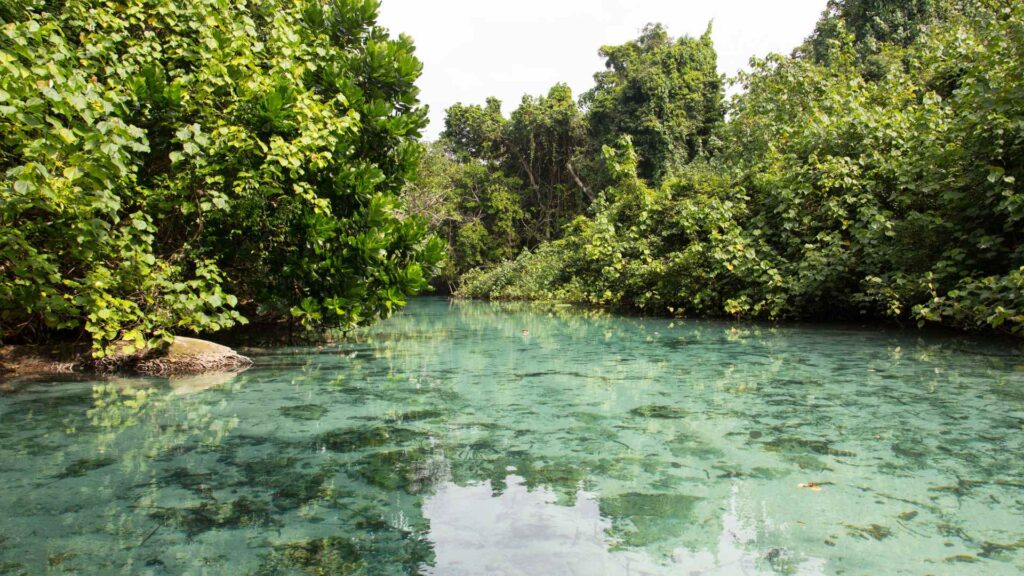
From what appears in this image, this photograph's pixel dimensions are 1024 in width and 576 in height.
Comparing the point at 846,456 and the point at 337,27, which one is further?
the point at 337,27

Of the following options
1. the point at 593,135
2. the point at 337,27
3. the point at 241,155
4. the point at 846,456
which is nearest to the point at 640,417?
the point at 846,456

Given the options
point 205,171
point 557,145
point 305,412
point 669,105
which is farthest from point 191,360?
point 557,145

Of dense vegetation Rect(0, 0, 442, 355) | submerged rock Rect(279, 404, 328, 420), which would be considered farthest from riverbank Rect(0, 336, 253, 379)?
submerged rock Rect(279, 404, 328, 420)

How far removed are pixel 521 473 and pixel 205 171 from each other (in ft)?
14.9

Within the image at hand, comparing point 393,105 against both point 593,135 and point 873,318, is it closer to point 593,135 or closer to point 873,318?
point 873,318

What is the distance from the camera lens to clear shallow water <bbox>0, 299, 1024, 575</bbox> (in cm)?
212

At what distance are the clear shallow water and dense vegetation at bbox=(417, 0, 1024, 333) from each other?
9.41 feet

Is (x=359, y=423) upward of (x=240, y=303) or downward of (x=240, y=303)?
downward

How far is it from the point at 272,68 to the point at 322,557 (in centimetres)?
591

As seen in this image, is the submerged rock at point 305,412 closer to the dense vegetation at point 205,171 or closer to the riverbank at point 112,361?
the dense vegetation at point 205,171

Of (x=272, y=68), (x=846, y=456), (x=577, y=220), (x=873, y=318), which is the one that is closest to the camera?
(x=846, y=456)

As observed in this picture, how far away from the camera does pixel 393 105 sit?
7.47 m

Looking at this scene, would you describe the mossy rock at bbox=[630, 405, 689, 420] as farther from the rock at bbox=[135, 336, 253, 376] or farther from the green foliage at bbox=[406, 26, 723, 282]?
the green foliage at bbox=[406, 26, 723, 282]

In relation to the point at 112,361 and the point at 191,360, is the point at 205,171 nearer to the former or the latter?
the point at 191,360
